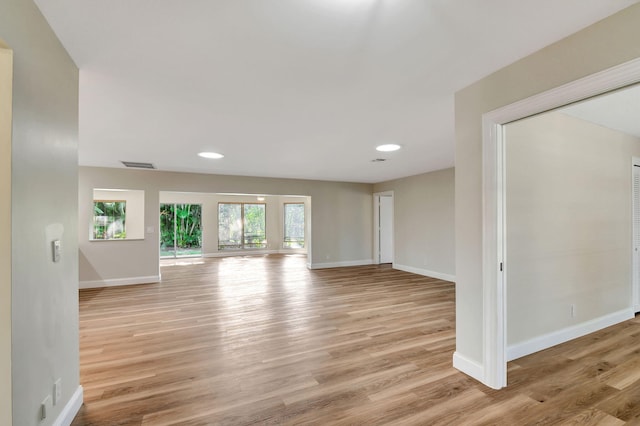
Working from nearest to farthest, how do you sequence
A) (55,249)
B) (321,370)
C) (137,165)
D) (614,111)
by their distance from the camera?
1. (55,249)
2. (321,370)
3. (614,111)
4. (137,165)

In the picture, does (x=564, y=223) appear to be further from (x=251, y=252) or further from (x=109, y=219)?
(x=109, y=219)

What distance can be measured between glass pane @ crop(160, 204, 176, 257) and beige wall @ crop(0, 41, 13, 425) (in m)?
9.29

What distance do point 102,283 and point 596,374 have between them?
7245mm

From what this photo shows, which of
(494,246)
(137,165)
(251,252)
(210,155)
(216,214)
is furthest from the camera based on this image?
(251,252)

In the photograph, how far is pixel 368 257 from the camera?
796 cm

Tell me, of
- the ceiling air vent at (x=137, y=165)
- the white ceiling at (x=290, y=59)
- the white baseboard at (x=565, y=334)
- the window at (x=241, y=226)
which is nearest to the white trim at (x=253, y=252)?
the window at (x=241, y=226)

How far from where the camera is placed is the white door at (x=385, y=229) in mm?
8016

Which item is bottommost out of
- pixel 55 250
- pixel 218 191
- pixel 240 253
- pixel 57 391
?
pixel 240 253

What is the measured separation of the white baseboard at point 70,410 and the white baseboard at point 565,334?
3.29 m

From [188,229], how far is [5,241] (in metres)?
9.37

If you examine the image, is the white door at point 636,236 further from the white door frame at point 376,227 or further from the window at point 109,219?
the window at point 109,219

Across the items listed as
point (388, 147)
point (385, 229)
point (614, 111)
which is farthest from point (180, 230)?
point (614, 111)

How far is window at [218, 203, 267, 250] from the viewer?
10.3 meters

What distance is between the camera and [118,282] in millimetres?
5469
